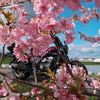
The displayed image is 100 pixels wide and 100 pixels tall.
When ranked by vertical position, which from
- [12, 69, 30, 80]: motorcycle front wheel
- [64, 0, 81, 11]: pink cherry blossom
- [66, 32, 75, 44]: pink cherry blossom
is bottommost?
[12, 69, 30, 80]: motorcycle front wheel

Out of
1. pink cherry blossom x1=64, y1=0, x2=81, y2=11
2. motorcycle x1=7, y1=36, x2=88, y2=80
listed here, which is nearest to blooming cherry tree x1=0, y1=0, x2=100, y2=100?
pink cherry blossom x1=64, y1=0, x2=81, y2=11

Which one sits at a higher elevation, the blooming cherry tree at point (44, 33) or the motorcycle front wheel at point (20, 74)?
the blooming cherry tree at point (44, 33)

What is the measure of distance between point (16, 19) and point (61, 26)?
25.3 inches

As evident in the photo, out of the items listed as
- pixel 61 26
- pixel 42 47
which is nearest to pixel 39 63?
pixel 42 47

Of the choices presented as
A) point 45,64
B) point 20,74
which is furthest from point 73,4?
point 20,74

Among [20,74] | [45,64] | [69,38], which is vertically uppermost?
[69,38]

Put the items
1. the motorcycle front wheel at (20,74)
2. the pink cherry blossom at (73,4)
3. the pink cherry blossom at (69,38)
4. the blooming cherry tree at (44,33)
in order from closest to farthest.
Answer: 1. the pink cherry blossom at (73,4)
2. the blooming cherry tree at (44,33)
3. the pink cherry blossom at (69,38)
4. the motorcycle front wheel at (20,74)

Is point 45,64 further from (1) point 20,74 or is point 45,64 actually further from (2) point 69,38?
(2) point 69,38

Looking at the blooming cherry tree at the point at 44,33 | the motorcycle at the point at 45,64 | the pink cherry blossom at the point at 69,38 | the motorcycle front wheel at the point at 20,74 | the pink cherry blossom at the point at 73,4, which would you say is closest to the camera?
the pink cherry blossom at the point at 73,4

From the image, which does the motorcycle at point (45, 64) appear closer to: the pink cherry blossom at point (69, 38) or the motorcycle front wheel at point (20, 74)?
the motorcycle front wheel at point (20, 74)

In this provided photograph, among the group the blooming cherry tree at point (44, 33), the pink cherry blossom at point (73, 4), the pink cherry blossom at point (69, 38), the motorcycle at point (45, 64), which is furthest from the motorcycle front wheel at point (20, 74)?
the pink cherry blossom at point (73, 4)

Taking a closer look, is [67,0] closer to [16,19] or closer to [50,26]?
[50,26]

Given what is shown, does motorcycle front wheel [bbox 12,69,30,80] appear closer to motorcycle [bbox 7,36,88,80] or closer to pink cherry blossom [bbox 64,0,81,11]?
motorcycle [bbox 7,36,88,80]

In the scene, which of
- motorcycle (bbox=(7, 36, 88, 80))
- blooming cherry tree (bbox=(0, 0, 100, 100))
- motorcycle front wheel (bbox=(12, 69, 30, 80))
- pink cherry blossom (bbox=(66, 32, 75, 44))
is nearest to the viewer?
blooming cherry tree (bbox=(0, 0, 100, 100))
